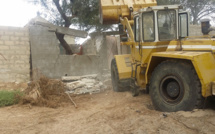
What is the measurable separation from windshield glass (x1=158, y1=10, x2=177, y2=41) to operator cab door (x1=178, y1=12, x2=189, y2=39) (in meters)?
0.28

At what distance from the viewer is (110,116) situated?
480cm

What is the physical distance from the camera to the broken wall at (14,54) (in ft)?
24.2

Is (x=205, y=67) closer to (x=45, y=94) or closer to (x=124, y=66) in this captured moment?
(x=124, y=66)

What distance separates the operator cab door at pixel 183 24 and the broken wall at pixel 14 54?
535 centimetres

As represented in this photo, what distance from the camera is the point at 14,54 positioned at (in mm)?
7621

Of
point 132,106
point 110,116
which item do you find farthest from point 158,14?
point 110,116

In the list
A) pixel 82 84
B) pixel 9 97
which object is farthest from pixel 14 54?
pixel 82 84

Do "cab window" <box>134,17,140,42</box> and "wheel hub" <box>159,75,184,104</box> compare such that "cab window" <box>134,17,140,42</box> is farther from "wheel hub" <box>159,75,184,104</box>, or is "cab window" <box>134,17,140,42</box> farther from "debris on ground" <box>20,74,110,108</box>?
"debris on ground" <box>20,74,110,108</box>

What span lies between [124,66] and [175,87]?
3.04 metres

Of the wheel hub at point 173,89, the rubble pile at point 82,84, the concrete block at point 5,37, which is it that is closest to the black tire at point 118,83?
the rubble pile at point 82,84

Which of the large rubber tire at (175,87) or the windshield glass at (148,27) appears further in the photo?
the windshield glass at (148,27)

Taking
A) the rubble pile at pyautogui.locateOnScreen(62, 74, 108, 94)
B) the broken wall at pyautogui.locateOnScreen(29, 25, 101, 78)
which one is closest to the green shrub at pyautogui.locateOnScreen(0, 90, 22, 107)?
the broken wall at pyautogui.locateOnScreen(29, 25, 101, 78)

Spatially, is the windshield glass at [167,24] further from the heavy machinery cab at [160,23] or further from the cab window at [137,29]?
the cab window at [137,29]

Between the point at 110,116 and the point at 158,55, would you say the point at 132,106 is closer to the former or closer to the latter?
the point at 110,116
